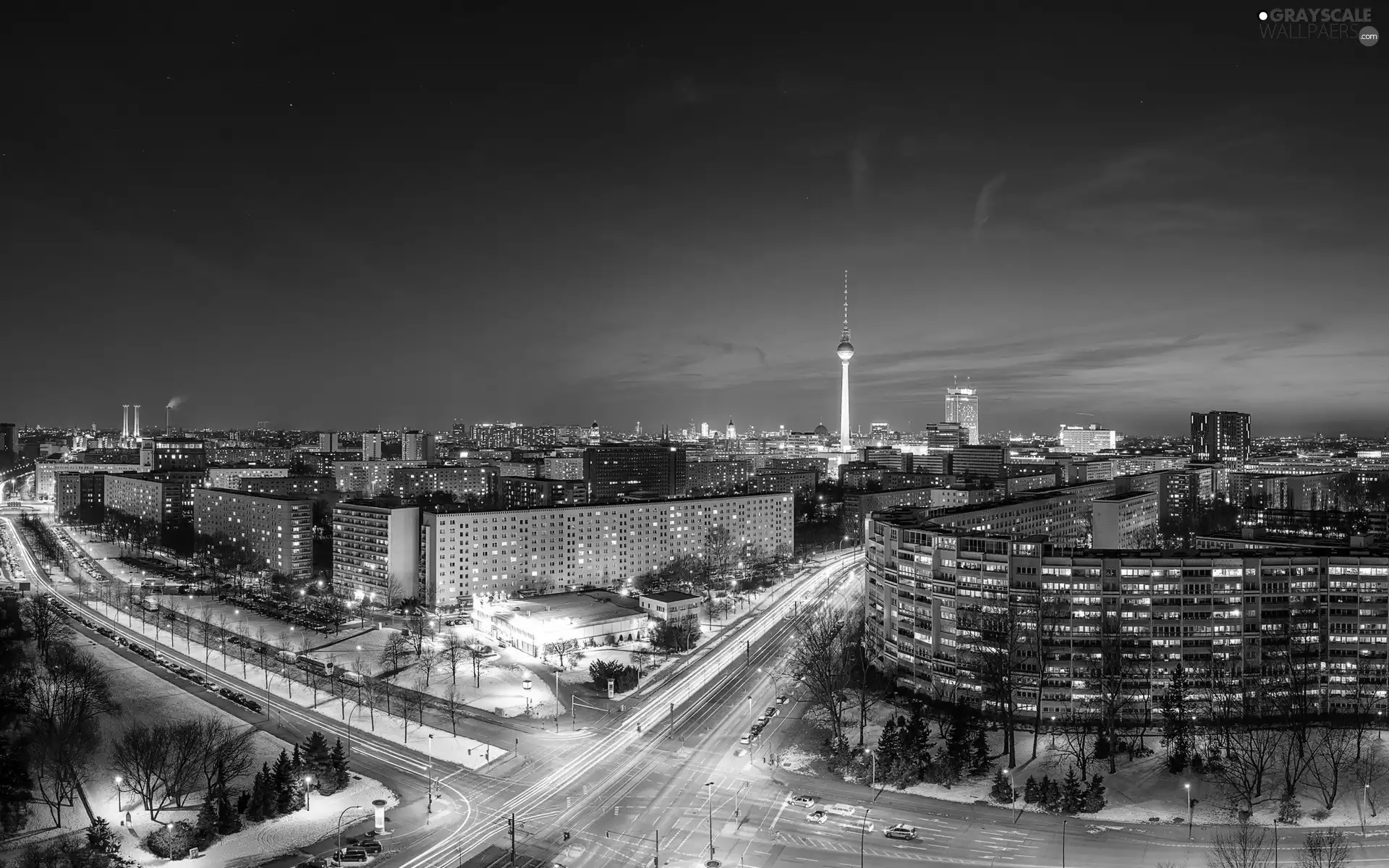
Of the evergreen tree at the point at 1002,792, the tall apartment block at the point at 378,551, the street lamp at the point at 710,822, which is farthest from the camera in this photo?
the tall apartment block at the point at 378,551

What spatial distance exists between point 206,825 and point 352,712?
10.6 metres

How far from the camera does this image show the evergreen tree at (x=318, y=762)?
26.5 m

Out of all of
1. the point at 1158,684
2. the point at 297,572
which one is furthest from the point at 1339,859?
the point at 297,572

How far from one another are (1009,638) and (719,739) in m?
11.4

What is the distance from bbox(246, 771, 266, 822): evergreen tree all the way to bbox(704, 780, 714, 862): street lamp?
12317 millimetres

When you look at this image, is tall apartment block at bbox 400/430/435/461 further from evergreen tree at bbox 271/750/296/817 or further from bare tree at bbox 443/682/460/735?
evergreen tree at bbox 271/750/296/817

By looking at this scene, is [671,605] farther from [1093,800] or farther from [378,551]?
[1093,800]

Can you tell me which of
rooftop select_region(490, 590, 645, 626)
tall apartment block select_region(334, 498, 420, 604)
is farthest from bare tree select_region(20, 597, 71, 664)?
rooftop select_region(490, 590, 645, 626)

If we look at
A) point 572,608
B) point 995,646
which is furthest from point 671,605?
point 995,646

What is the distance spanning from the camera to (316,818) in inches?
979

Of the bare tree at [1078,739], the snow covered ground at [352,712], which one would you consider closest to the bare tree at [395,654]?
the snow covered ground at [352,712]

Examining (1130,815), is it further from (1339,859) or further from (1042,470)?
(1042,470)

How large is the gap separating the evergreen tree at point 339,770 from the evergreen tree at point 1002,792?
768 inches

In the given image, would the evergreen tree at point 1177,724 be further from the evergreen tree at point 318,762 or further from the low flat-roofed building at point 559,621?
the evergreen tree at point 318,762
